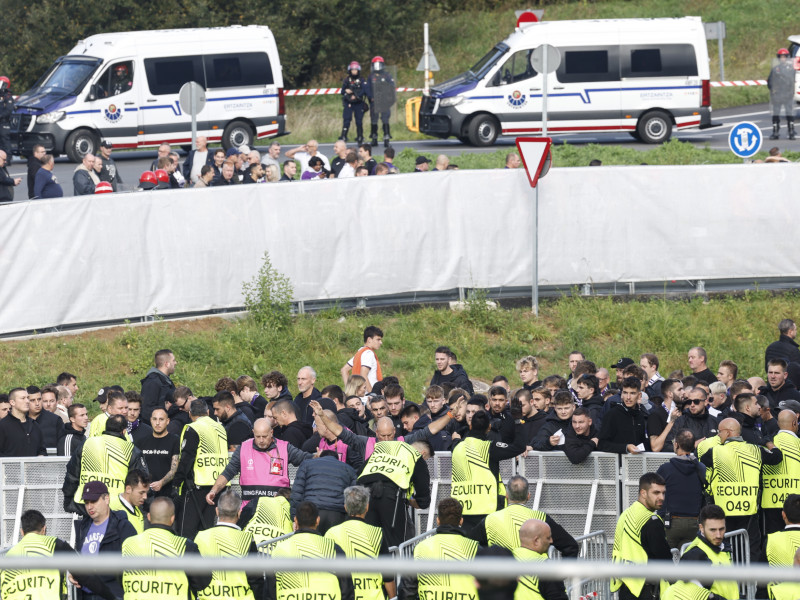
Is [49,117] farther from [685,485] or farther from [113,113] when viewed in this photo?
[685,485]

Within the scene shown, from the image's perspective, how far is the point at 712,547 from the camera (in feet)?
29.0

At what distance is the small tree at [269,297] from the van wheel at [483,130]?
11.5 meters

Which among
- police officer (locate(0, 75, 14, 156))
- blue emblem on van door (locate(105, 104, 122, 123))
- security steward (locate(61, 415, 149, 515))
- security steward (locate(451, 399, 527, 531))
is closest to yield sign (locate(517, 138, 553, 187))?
security steward (locate(451, 399, 527, 531))

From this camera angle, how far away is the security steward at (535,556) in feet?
27.3

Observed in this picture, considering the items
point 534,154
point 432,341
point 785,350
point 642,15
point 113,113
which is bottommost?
point 432,341

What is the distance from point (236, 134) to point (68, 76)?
12.9 ft

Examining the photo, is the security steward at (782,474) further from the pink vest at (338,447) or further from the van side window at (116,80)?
the van side window at (116,80)

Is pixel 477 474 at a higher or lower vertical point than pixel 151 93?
lower

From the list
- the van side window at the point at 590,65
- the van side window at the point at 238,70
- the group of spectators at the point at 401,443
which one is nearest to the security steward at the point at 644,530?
the group of spectators at the point at 401,443

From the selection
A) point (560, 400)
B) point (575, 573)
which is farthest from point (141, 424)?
point (575, 573)

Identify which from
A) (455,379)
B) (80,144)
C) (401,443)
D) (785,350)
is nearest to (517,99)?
(80,144)

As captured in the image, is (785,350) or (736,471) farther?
(785,350)

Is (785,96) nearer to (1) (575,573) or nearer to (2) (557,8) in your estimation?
(2) (557,8)

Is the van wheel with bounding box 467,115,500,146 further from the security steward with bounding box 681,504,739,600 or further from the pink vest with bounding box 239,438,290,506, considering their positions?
the security steward with bounding box 681,504,739,600
